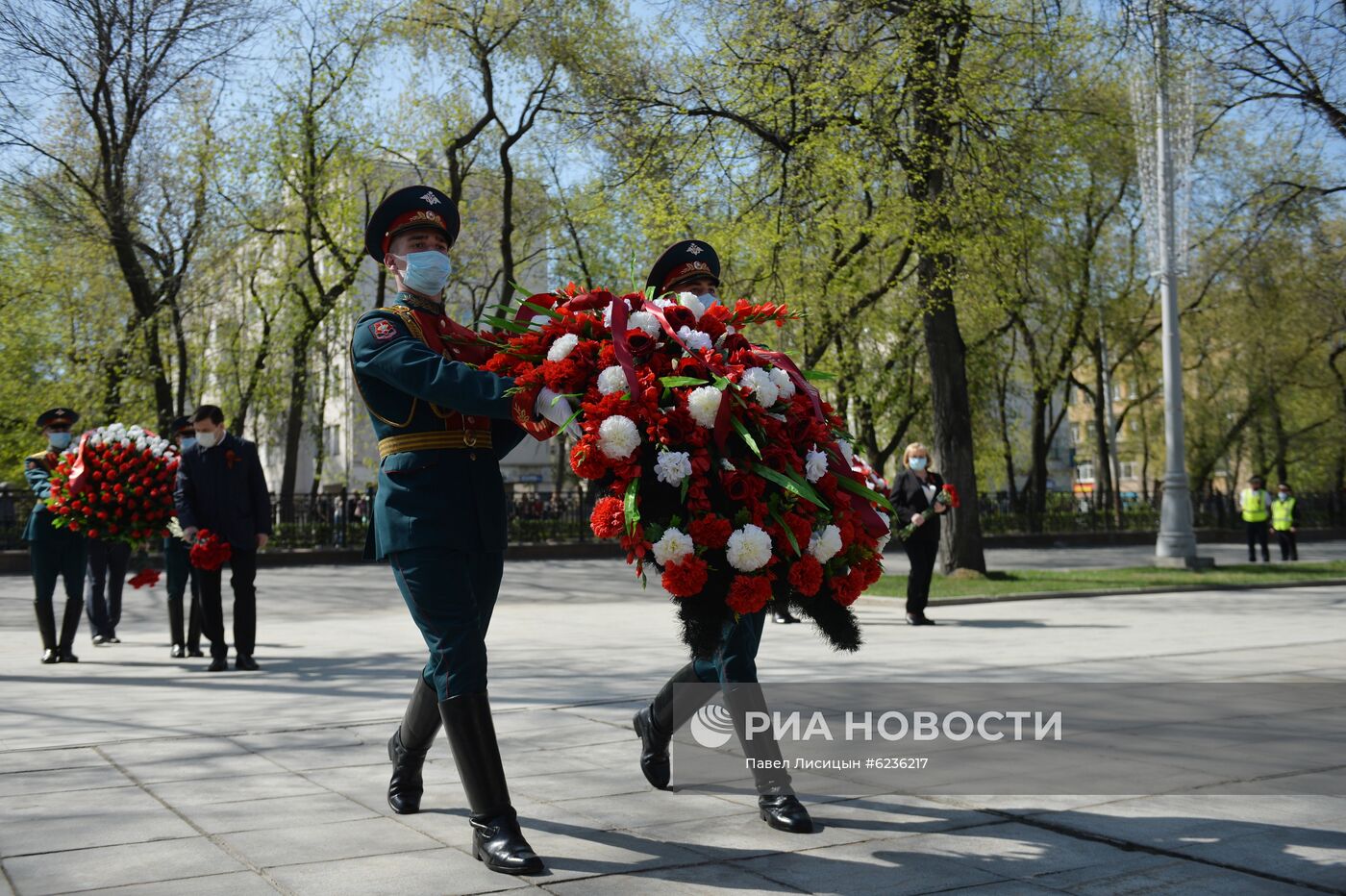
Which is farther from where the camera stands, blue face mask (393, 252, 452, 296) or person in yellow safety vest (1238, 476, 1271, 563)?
person in yellow safety vest (1238, 476, 1271, 563)

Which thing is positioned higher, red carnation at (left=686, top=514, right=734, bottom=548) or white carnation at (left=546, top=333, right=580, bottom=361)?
white carnation at (left=546, top=333, right=580, bottom=361)

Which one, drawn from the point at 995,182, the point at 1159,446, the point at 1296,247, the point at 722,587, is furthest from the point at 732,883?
the point at 1159,446

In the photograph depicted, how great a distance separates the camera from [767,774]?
487cm

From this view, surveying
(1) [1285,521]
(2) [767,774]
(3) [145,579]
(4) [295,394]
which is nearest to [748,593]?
(2) [767,774]

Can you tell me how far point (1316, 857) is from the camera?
4.30m

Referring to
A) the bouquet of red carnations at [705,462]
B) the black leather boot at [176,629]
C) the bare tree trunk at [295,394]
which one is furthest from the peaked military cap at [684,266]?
the bare tree trunk at [295,394]

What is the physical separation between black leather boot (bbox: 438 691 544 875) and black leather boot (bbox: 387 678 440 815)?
1.16ft

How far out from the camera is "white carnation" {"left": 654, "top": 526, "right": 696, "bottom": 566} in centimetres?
413

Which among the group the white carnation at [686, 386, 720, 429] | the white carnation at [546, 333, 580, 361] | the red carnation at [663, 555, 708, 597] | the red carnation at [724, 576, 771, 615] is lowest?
the red carnation at [724, 576, 771, 615]

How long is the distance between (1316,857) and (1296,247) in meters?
29.5

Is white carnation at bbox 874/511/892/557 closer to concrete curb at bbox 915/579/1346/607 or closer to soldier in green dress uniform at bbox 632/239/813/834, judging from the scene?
soldier in green dress uniform at bbox 632/239/813/834

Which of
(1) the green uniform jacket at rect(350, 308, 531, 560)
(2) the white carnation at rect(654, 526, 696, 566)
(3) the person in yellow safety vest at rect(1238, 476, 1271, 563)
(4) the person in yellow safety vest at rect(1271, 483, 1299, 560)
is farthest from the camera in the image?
(4) the person in yellow safety vest at rect(1271, 483, 1299, 560)

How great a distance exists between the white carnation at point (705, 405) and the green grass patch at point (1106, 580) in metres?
13.3

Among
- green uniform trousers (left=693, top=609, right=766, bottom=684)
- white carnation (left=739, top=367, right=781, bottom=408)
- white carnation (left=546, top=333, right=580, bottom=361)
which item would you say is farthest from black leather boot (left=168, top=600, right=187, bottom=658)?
white carnation (left=739, top=367, right=781, bottom=408)
